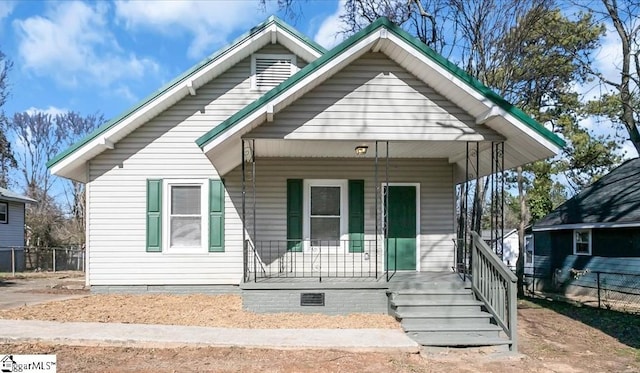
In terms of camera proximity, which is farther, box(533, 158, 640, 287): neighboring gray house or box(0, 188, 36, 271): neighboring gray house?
box(0, 188, 36, 271): neighboring gray house

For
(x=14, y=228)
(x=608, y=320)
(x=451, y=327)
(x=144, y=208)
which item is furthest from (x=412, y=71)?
(x=14, y=228)

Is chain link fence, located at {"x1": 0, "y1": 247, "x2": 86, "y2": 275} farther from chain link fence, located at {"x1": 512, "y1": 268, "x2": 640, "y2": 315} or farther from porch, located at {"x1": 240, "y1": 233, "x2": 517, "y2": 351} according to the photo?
chain link fence, located at {"x1": 512, "y1": 268, "x2": 640, "y2": 315}

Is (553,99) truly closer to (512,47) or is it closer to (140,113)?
(512,47)

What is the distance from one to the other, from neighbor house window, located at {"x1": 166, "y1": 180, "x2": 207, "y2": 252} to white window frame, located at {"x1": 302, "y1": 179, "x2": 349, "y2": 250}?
7.51 ft

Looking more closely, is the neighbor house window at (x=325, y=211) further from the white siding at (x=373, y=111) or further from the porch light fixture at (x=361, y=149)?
the white siding at (x=373, y=111)

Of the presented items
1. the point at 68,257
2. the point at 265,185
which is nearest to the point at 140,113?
the point at 265,185

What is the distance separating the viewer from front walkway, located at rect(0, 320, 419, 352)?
6.23 metres

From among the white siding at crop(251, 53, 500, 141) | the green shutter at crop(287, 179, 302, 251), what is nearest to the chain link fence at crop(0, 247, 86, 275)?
the green shutter at crop(287, 179, 302, 251)

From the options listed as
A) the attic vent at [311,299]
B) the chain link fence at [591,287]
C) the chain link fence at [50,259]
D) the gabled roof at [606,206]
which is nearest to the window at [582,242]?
the gabled roof at [606,206]

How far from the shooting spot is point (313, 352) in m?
6.04

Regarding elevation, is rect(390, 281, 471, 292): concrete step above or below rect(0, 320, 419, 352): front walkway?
above

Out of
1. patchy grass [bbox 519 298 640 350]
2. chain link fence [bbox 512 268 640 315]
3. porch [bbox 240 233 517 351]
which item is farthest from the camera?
chain link fence [bbox 512 268 640 315]

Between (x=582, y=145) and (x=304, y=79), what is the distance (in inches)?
764

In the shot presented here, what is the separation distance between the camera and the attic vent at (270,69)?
11.2 metres
